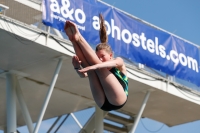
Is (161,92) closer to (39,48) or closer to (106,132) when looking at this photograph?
(106,132)

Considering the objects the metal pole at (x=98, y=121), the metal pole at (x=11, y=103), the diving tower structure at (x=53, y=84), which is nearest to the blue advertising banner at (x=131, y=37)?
the diving tower structure at (x=53, y=84)

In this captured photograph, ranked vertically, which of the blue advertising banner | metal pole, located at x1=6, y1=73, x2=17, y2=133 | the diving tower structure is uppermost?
the blue advertising banner

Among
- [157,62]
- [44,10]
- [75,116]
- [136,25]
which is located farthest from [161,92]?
[44,10]

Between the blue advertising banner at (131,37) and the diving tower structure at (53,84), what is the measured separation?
16.5 inches

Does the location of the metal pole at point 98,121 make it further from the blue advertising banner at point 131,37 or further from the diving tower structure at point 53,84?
the blue advertising banner at point 131,37

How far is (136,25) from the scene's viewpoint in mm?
20953

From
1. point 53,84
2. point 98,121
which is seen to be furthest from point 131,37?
point 98,121

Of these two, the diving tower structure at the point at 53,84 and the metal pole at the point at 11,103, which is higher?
the diving tower structure at the point at 53,84

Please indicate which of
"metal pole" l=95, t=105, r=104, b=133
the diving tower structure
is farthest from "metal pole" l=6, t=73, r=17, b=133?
"metal pole" l=95, t=105, r=104, b=133

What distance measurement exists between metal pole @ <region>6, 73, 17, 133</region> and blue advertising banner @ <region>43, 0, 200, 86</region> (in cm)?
318

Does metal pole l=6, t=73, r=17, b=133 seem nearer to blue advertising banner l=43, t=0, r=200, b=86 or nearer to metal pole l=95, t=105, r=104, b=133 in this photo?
blue advertising banner l=43, t=0, r=200, b=86

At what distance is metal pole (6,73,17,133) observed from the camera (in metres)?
20.1

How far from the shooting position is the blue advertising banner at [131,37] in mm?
18578

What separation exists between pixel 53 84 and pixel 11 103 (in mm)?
2167
